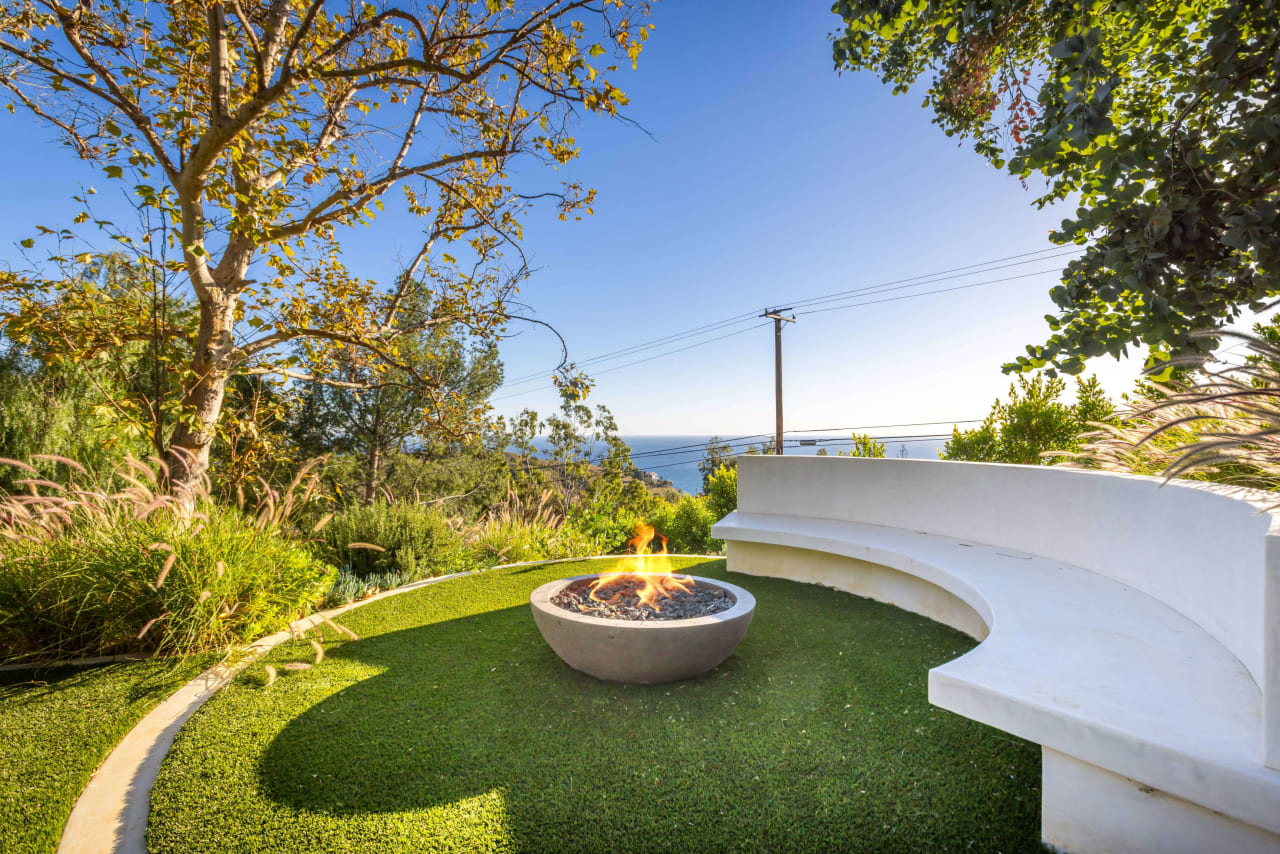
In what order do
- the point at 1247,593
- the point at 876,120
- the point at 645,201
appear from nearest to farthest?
the point at 1247,593, the point at 876,120, the point at 645,201

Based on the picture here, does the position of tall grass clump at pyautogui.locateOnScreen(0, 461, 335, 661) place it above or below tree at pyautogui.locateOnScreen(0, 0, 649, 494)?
below

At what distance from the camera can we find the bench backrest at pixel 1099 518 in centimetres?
156

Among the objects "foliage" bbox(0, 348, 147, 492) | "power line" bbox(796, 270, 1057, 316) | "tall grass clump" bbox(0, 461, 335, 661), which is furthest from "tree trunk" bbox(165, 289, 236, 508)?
"power line" bbox(796, 270, 1057, 316)

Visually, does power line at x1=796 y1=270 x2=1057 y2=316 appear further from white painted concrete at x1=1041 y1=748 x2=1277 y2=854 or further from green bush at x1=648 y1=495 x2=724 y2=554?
white painted concrete at x1=1041 y1=748 x2=1277 y2=854

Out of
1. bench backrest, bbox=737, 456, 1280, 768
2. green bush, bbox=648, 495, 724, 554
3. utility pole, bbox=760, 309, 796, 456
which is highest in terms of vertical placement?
utility pole, bbox=760, 309, 796, 456

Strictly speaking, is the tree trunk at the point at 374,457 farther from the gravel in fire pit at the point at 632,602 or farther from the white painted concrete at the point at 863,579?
the gravel in fire pit at the point at 632,602

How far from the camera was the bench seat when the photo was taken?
1.15 metres

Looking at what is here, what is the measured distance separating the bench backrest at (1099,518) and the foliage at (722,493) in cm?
527

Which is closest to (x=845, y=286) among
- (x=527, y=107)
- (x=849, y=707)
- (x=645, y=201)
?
(x=645, y=201)

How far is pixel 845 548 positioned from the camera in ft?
13.1

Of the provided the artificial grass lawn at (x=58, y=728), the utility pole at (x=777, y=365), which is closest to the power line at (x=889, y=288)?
the utility pole at (x=777, y=365)

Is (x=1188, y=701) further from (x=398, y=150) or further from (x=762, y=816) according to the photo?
(x=398, y=150)

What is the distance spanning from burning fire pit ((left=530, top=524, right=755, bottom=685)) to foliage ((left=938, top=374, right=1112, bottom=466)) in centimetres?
421

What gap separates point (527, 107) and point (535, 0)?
75 cm
